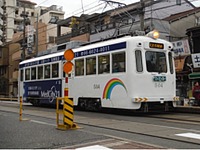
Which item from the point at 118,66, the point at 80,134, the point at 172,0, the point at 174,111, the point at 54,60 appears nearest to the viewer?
the point at 80,134

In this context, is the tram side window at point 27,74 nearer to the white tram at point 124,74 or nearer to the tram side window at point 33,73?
the tram side window at point 33,73

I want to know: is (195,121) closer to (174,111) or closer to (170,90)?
(170,90)

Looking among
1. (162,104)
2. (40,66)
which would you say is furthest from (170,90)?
(40,66)

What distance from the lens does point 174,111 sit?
16562 millimetres

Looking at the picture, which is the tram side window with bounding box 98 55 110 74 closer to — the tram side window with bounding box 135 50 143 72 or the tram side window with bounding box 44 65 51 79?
the tram side window with bounding box 135 50 143 72

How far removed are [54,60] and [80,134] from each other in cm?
1049

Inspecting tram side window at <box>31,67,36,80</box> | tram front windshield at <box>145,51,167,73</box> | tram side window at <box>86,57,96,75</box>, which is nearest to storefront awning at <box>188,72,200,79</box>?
tram front windshield at <box>145,51,167,73</box>

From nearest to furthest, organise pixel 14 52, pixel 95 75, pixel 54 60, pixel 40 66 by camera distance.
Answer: pixel 95 75
pixel 54 60
pixel 40 66
pixel 14 52

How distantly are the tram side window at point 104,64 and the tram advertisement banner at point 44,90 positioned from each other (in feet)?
12.9

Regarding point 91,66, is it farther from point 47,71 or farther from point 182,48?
point 182,48

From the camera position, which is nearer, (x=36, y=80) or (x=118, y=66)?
(x=118, y=66)

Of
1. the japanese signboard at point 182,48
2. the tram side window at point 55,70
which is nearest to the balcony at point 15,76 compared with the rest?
the tram side window at point 55,70

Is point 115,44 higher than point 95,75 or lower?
higher

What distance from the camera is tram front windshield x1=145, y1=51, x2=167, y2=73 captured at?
14.0 metres
